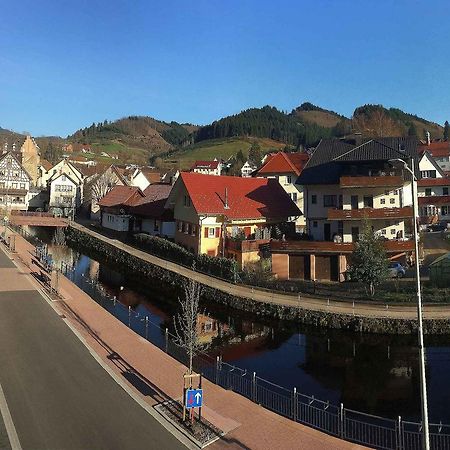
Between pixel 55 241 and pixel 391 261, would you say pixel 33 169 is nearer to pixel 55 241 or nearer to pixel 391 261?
pixel 55 241

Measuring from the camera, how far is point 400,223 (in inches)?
1533

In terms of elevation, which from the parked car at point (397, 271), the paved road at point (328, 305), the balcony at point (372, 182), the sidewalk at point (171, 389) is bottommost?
the sidewalk at point (171, 389)

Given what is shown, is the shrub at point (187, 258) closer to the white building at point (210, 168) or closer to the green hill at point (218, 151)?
the white building at point (210, 168)

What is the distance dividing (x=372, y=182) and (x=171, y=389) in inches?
1080

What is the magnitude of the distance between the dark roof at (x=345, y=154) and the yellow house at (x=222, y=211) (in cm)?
559

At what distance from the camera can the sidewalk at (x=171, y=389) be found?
1262 centimetres

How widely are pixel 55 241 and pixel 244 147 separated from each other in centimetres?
13477

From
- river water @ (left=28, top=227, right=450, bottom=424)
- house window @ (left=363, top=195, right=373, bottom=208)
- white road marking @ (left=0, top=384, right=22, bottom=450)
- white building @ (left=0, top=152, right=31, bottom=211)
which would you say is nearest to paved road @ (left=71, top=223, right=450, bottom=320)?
river water @ (left=28, top=227, right=450, bottom=424)

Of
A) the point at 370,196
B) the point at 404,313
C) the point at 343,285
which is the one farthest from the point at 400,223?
the point at 404,313

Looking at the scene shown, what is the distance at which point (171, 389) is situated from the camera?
1606cm

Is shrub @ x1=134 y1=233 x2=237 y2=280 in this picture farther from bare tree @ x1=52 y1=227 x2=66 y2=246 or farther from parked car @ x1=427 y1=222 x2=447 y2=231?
parked car @ x1=427 y1=222 x2=447 y2=231

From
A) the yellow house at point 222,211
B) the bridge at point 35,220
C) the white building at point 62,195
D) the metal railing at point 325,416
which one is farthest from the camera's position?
the white building at point 62,195

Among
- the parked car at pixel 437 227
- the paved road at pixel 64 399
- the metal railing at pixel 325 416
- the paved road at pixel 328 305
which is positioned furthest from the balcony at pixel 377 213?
the paved road at pixel 64 399

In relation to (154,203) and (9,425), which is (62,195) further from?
(9,425)
